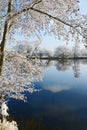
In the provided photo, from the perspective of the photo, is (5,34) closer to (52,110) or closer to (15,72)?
(15,72)

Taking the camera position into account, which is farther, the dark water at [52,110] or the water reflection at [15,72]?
the dark water at [52,110]

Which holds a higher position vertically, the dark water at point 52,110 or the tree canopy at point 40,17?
the tree canopy at point 40,17

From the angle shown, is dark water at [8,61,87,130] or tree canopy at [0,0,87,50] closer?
tree canopy at [0,0,87,50]

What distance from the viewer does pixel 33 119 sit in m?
31.5

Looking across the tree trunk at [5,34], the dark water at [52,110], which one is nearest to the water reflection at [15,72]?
the tree trunk at [5,34]

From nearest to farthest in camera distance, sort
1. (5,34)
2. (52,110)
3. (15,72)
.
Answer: (5,34) < (15,72) < (52,110)

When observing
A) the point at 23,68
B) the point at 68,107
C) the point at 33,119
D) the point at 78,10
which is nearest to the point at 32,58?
the point at 23,68

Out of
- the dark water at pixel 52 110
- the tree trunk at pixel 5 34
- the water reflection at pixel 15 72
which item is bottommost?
the dark water at pixel 52 110

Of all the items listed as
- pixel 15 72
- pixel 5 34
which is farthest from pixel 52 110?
pixel 5 34

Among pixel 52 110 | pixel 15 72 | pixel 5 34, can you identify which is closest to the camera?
pixel 5 34

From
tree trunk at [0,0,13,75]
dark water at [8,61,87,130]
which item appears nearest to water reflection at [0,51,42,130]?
tree trunk at [0,0,13,75]

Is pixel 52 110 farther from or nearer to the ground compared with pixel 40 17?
nearer to the ground

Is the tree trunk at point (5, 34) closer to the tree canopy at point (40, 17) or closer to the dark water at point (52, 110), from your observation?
the tree canopy at point (40, 17)

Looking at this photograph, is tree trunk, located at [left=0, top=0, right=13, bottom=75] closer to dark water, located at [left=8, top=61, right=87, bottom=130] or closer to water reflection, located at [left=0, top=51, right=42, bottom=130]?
water reflection, located at [left=0, top=51, right=42, bottom=130]
